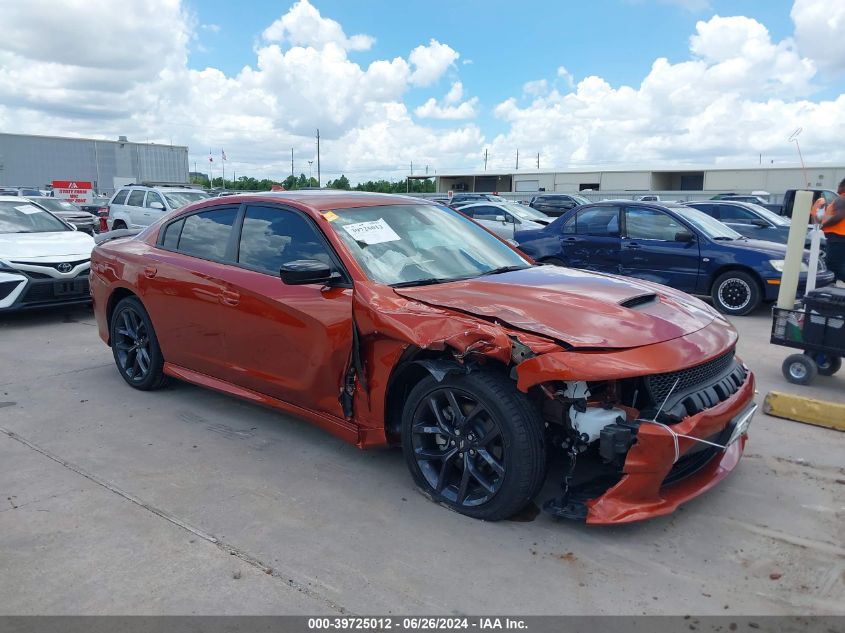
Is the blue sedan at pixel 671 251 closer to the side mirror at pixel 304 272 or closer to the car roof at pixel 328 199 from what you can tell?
the car roof at pixel 328 199

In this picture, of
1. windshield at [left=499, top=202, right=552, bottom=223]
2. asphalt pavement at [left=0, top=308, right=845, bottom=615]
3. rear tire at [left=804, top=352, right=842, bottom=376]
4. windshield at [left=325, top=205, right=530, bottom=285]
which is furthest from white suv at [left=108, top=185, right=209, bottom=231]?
rear tire at [left=804, top=352, right=842, bottom=376]

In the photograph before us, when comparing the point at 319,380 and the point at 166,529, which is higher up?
the point at 319,380

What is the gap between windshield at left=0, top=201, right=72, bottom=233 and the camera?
886cm

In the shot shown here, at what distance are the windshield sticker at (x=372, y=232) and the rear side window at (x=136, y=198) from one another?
1445cm

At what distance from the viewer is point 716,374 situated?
3301 mm

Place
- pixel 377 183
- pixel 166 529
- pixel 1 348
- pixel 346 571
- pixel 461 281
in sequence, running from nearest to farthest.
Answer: pixel 346 571 < pixel 166 529 < pixel 461 281 < pixel 1 348 < pixel 377 183

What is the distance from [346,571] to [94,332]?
20.1ft

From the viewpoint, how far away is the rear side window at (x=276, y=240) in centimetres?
396

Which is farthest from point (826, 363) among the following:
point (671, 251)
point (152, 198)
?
point (152, 198)

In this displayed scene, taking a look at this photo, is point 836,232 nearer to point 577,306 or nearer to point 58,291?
point 577,306

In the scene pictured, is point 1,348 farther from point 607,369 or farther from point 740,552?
point 740,552

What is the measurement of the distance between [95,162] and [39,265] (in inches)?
2000

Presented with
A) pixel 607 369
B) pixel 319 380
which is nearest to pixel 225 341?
pixel 319 380

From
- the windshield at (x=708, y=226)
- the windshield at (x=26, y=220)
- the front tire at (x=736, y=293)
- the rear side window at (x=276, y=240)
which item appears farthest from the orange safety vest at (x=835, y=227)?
A: the windshield at (x=26, y=220)
